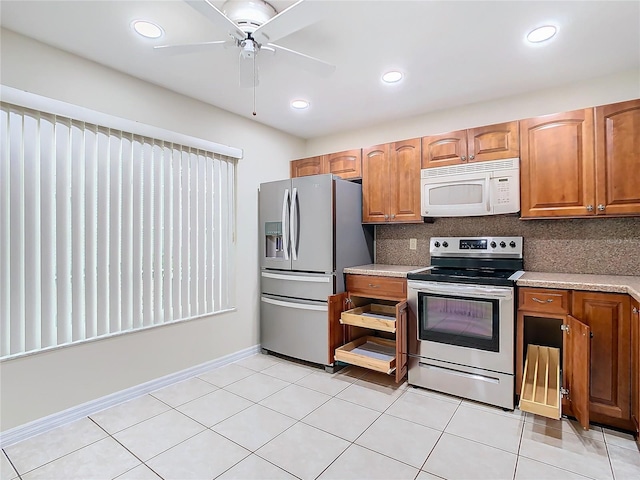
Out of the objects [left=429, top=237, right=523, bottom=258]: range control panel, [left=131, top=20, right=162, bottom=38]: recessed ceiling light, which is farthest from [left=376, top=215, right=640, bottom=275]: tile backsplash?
[left=131, top=20, right=162, bottom=38]: recessed ceiling light

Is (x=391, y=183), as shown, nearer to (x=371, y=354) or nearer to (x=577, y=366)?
(x=371, y=354)

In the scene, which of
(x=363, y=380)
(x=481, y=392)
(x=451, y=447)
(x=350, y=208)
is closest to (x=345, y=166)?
(x=350, y=208)

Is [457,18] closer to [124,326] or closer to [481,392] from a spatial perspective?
[481,392]

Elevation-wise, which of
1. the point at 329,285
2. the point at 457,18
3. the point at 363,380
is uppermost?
the point at 457,18

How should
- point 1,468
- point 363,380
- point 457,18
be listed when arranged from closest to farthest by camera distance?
point 1,468
point 457,18
point 363,380

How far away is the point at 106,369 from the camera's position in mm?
2514

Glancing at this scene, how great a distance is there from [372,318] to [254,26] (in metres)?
2.32

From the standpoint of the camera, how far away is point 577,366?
2086mm

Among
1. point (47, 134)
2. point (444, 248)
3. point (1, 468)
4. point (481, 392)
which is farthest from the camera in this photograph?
point (444, 248)

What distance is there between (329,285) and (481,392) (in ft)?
4.79

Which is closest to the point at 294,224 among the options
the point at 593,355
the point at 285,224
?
the point at 285,224

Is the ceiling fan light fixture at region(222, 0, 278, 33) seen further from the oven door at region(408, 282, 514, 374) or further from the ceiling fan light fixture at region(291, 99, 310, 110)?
the oven door at region(408, 282, 514, 374)

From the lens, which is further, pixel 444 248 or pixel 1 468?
pixel 444 248

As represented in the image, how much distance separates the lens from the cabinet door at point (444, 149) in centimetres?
299
